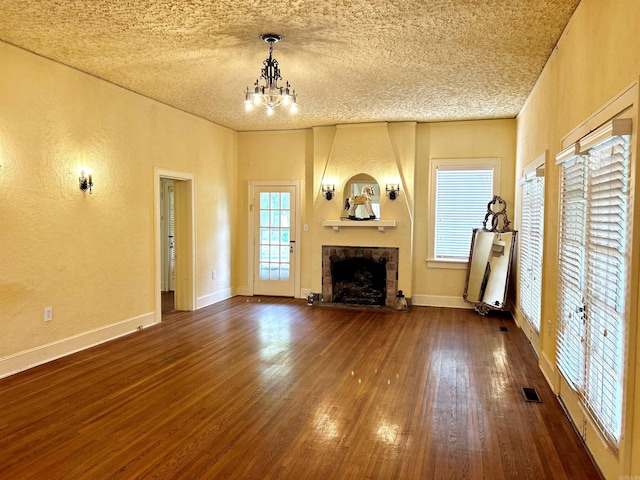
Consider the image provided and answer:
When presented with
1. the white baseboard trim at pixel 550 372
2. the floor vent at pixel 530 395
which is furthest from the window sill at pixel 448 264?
the floor vent at pixel 530 395

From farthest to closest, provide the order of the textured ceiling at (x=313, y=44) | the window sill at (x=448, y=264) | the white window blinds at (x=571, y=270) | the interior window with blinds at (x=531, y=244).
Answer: the window sill at (x=448, y=264) → the interior window with blinds at (x=531, y=244) → the textured ceiling at (x=313, y=44) → the white window blinds at (x=571, y=270)

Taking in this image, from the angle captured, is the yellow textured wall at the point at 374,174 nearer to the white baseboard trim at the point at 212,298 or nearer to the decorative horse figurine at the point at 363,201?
the decorative horse figurine at the point at 363,201

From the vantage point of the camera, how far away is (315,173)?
24.1 feet

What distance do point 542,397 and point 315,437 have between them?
190cm

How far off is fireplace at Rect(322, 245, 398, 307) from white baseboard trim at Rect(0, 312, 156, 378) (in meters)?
2.86

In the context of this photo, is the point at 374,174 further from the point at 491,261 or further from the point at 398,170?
the point at 491,261

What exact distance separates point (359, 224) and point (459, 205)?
5.22 feet

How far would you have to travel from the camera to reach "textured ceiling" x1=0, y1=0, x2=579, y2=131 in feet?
10.4

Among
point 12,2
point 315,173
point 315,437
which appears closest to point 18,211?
point 12,2

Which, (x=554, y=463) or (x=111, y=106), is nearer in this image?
(x=554, y=463)

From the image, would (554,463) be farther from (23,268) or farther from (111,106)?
(111,106)

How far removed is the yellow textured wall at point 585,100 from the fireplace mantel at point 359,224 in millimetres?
2336

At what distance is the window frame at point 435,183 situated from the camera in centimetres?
670

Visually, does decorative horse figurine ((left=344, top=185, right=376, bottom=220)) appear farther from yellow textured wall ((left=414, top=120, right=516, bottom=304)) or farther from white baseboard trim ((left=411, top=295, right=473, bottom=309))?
white baseboard trim ((left=411, top=295, right=473, bottom=309))
